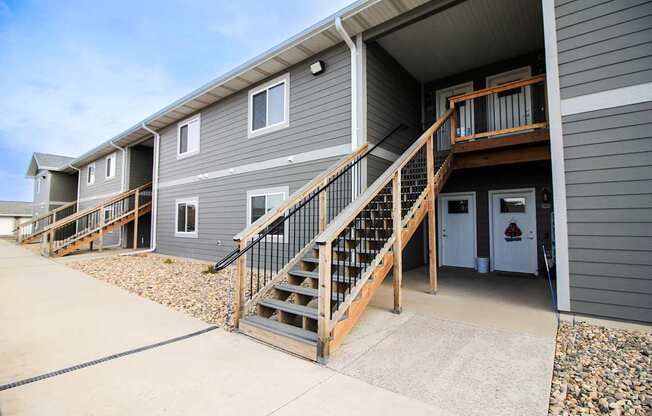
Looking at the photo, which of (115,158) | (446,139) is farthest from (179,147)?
(446,139)

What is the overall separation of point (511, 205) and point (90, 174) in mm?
18060

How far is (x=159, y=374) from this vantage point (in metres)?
2.55

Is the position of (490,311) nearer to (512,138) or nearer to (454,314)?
(454,314)

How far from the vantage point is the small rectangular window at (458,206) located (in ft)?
24.2

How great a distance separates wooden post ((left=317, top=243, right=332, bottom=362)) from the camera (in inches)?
107

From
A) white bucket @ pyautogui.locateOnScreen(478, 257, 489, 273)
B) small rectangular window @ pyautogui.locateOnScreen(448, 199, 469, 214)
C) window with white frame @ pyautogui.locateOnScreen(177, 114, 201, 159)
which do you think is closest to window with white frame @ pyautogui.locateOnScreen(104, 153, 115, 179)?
window with white frame @ pyautogui.locateOnScreen(177, 114, 201, 159)

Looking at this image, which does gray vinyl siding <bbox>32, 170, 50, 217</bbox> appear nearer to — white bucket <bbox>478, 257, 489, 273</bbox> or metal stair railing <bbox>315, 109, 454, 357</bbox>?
metal stair railing <bbox>315, 109, 454, 357</bbox>

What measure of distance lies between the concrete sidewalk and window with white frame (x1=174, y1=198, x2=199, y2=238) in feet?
16.7

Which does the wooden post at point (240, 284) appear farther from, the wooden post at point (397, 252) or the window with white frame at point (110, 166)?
the window with white frame at point (110, 166)

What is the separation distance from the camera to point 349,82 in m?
5.83

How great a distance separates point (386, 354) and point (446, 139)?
19.0 feet

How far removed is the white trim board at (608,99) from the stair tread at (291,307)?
385 cm

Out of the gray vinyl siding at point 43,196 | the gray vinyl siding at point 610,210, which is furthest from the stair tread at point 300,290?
the gray vinyl siding at point 43,196

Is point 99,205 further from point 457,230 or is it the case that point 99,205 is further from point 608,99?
point 608,99
